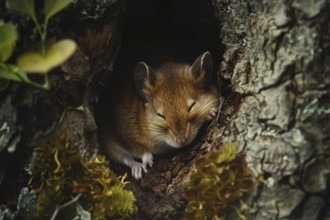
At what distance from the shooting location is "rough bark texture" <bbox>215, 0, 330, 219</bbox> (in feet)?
8.05

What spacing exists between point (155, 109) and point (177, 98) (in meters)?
0.19

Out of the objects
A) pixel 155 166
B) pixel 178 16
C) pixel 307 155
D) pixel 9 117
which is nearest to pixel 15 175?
pixel 9 117

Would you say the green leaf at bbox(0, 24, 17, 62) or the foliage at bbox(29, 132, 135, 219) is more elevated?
the green leaf at bbox(0, 24, 17, 62)

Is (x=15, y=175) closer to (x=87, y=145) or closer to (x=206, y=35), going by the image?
(x=87, y=145)

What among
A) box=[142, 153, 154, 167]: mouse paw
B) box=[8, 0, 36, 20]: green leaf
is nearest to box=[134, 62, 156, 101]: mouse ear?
box=[142, 153, 154, 167]: mouse paw

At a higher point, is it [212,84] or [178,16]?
[178,16]

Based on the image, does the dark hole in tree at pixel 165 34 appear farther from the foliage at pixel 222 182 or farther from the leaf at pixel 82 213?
the foliage at pixel 222 182

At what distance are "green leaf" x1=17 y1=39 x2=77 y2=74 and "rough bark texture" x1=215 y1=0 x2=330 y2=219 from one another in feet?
3.21

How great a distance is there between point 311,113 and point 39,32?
133 cm

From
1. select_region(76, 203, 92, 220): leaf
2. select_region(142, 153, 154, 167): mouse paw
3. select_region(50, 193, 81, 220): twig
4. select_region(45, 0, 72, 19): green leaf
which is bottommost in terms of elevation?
select_region(142, 153, 154, 167): mouse paw

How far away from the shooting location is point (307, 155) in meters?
2.50

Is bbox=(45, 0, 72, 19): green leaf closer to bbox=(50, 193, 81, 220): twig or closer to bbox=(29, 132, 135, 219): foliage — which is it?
bbox=(29, 132, 135, 219): foliage

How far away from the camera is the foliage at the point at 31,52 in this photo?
217 centimetres

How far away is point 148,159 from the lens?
3678 millimetres
